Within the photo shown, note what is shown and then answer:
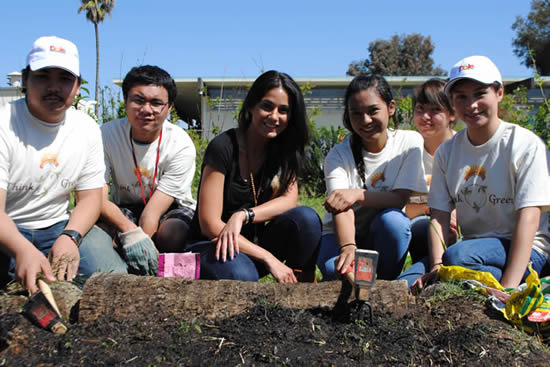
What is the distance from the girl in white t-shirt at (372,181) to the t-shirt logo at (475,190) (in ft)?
1.08

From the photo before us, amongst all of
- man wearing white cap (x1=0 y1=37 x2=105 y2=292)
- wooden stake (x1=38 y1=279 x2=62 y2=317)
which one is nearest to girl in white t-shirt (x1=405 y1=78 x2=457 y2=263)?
man wearing white cap (x1=0 y1=37 x2=105 y2=292)

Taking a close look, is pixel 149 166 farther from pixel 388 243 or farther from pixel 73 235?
pixel 388 243

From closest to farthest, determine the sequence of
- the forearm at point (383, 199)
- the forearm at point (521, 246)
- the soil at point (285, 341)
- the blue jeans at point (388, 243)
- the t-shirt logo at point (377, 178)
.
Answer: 1. the soil at point (285, 341)
2. the forearm at point (521, 246)
3. the blue jeans at point (388, 243)
4. the forearm at point (383, 199)
5. the t-shirt logo at point (377, 178)

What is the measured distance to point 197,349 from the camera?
74.2 inches

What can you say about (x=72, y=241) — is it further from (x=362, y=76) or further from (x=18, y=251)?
(x=362, y=76)

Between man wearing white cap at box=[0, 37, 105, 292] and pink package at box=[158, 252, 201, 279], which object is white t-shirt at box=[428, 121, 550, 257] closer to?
pink package at box=[158, 252, 201, 279]

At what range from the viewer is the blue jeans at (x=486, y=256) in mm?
2555

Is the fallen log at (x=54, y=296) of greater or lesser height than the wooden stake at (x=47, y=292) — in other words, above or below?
below

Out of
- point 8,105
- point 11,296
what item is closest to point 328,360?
A: point 11,296

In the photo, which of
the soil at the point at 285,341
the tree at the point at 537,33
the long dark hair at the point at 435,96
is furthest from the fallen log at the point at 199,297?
the tree at the point at 537,33

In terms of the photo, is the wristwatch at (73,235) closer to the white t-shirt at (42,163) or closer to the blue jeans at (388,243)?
the white t-shirt at (42,163)

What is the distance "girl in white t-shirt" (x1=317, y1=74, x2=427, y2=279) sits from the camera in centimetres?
288

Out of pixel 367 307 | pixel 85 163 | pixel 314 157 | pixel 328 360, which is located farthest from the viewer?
pixel 314 157

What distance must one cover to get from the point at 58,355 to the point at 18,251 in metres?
0.66
